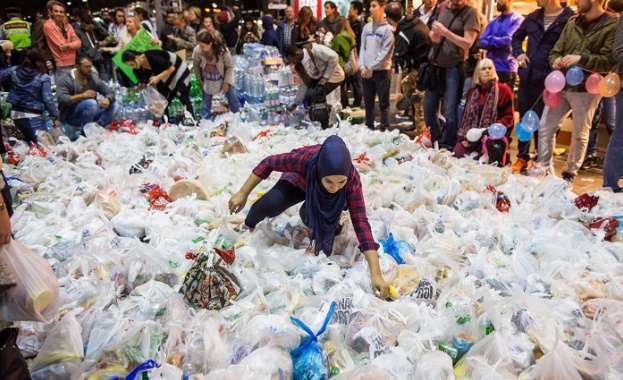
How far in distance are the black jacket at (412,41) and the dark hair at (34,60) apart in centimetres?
359

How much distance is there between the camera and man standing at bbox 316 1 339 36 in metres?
7.20

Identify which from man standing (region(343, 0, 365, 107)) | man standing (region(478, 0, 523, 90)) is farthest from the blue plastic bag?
man standing (region(343, 0, 365, 107))

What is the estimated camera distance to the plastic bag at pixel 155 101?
593 cm

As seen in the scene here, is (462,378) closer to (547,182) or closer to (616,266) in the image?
(616,266)

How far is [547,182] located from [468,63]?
6.44 ft

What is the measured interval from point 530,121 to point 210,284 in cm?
311

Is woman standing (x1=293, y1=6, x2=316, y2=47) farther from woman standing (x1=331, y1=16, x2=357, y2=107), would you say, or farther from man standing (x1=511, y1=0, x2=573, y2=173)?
man standing (x1=511, y1=0, x2=573, y2=173)

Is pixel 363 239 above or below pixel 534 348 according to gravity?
above

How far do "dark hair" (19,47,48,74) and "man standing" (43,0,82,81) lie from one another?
610 millimetres

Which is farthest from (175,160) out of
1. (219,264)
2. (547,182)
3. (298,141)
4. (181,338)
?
(547,182)

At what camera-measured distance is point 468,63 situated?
4848mm

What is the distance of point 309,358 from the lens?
5.90 ft

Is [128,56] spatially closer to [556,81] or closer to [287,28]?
[287,28]

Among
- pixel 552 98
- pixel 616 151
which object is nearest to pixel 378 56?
pixel 552 98
